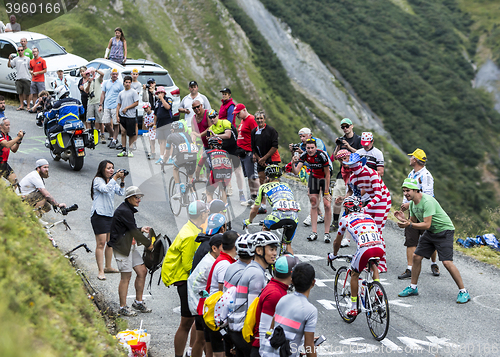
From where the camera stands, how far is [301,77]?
3282 inches

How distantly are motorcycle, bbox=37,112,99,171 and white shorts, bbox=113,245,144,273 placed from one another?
6650 millimetres

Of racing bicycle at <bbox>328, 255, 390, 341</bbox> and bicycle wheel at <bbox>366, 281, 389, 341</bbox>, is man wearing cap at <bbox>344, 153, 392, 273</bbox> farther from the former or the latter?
bicycle wheel at <bbox>366, 281, 389, 341</bbox>

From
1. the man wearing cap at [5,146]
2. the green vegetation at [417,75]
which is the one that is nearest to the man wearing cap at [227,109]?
the man wearing cap at [5,146]

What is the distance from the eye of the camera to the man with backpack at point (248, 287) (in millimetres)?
4688

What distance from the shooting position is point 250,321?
14.8 feet

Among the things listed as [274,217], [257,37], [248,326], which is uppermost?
[248,326]

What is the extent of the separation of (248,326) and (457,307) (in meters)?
4.70

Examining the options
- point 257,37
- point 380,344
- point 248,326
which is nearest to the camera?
point 248,326

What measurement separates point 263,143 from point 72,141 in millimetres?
5475

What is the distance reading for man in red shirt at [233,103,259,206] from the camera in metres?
11.5

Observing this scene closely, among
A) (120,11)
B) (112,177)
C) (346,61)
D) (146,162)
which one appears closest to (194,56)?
(120,11)

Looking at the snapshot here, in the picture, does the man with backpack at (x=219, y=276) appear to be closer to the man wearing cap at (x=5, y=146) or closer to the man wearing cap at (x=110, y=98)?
the man wearing cap at (x=5, y=146)

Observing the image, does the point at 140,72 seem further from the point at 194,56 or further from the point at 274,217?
the point at 194,56

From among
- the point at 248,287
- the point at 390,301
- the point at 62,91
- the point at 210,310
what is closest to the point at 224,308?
the point at 210,310
